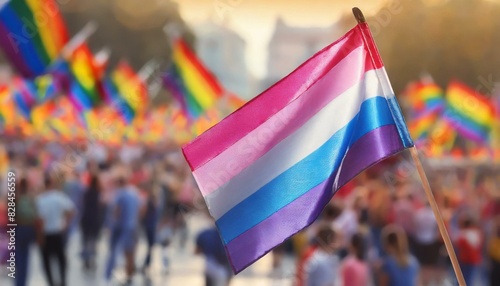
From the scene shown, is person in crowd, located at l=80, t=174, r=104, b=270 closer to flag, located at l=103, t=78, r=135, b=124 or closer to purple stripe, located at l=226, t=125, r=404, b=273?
purple stripe, located at l=226, t=125, r=404, b=273

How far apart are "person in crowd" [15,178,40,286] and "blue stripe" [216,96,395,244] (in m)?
5.04

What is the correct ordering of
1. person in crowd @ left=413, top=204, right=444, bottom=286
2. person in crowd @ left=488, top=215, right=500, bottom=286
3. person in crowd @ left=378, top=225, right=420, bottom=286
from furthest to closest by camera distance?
person in crowd @ left=413, top=204, right=444, bottom=286 → person in crowd @ left=488, top=215, right=500, bottom=286 → person in crowd @ left=378, top=225, right=420, bottom=286

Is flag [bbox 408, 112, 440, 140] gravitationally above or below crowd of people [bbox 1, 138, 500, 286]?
above

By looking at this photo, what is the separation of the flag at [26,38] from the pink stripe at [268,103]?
9339mm

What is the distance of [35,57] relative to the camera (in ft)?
49.6

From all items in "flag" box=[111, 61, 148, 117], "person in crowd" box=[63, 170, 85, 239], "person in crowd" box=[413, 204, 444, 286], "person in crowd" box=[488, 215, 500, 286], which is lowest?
"person in crowd" box=[488, 215, 500, 286]

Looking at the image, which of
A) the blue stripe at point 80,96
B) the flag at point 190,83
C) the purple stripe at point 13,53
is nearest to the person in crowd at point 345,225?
the purple stripe at point 13,53

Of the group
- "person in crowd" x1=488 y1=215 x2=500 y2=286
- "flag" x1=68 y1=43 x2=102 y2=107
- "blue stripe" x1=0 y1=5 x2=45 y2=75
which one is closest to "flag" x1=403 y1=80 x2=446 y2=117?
"flag" x1=68 y1=43 x2=102 y2=107

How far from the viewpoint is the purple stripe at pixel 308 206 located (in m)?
A: 3.73

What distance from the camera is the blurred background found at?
1011 cm

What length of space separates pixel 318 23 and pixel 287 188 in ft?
87.7

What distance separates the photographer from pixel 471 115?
Result: 20891 millimetres

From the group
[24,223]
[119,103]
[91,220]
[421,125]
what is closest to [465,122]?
[421,125]

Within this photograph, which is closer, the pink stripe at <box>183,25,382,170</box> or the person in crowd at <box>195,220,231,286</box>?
the pink stripe at <box>183,25,382,170</box>
